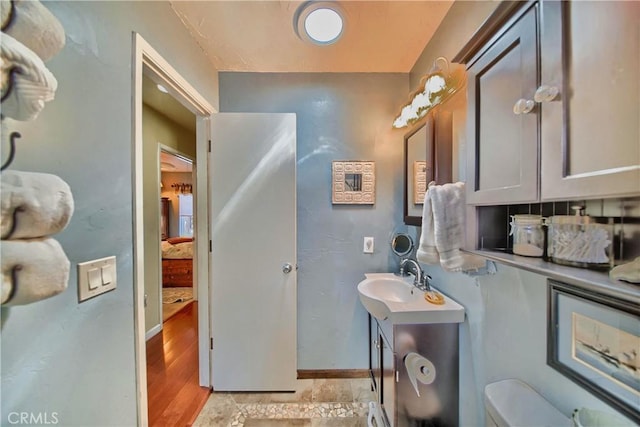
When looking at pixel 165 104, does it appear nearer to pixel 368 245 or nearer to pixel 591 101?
pixel 368 245

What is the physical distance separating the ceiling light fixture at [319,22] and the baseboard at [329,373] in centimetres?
241

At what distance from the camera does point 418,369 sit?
1.12 metres

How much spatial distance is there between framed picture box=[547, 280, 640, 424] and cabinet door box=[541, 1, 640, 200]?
33 centimetres

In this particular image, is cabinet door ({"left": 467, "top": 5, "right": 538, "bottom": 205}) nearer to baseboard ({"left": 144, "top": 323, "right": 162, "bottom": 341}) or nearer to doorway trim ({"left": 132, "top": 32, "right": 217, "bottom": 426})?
doorway trim ({"left": 132, "top": 32, "right": 217, "bottom": 426})

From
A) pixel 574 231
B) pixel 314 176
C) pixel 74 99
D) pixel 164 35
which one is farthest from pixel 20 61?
pixel 314 176

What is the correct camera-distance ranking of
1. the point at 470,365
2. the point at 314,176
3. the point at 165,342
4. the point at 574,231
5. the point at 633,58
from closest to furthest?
1. the point at 633,58
2. the point at 574,231
3. the point at 470,365
4. the point at 314,176
5. the point at 165,342

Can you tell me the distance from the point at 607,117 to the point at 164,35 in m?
1.72

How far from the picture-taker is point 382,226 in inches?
71.4

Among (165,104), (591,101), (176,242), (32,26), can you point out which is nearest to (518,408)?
(591,101)

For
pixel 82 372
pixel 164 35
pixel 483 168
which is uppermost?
pixel 164 35

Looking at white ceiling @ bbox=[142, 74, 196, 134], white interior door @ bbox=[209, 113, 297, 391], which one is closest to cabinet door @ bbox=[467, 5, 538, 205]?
white interior door @ bbox=[209, 113, 297, 391]

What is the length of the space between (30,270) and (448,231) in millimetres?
1186

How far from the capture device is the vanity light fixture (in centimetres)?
118

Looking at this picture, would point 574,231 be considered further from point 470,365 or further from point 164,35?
point 164,35
